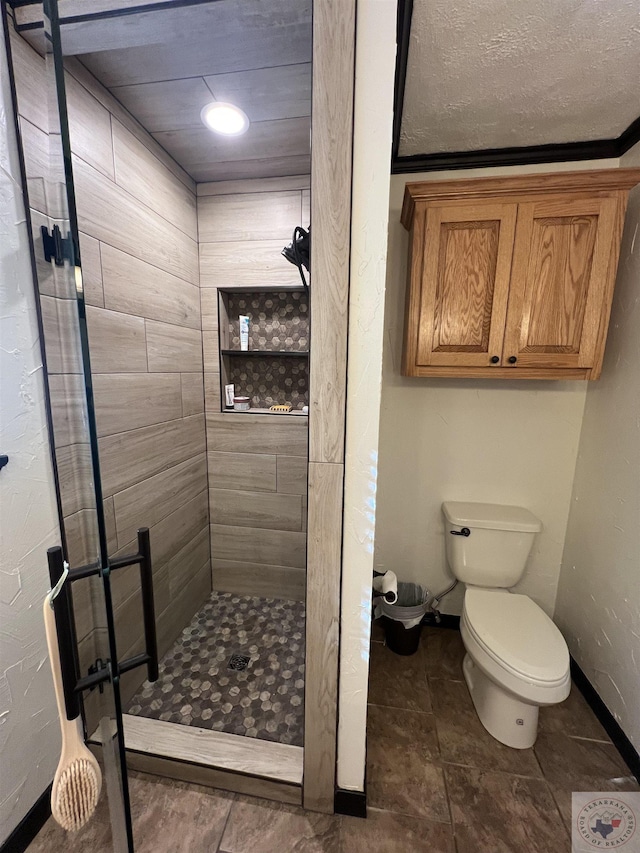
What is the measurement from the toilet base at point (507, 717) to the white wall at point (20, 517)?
1573 mm

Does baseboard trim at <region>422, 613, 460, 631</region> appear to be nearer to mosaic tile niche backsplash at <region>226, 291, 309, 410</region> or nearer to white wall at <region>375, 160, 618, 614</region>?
white wall at <region>375, 160, 618, 614</region>

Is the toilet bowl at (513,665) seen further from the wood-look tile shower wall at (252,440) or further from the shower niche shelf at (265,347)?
the shower niche shelf at (265,347)

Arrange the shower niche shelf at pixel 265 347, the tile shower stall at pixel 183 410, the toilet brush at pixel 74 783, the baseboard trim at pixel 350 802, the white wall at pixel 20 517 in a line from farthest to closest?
the shower niche shelf at pixel 265 347
the baseboard trim at pixel 350 802
the tile shower stall at pixel 183 410
the white wall at pixel 20 517
the toilet brush at pixel 74 783

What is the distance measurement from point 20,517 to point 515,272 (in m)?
1.92

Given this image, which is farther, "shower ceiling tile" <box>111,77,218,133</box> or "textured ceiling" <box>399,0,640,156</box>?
"shower ceiling tile" <box>111,77,218,133</box>

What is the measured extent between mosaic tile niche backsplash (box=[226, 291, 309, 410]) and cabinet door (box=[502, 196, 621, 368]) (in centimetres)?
106

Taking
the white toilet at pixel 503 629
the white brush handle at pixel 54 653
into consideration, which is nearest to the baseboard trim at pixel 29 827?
the white brush handle at pixel 54 653

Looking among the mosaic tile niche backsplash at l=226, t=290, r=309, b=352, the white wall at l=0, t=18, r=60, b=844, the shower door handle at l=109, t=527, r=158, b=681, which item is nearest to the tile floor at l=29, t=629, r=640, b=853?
the white wall at l=0, t=18, r=60, b=844

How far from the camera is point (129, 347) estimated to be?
1423 mm

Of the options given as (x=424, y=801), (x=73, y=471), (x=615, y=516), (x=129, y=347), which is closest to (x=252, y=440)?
(x=129, y=347)

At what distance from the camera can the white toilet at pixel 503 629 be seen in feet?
4.13

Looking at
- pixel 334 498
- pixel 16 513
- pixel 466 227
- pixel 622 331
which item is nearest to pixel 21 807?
pixel 16 513

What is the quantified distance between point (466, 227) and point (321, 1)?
0.93 meters

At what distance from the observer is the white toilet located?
4.13 feet
